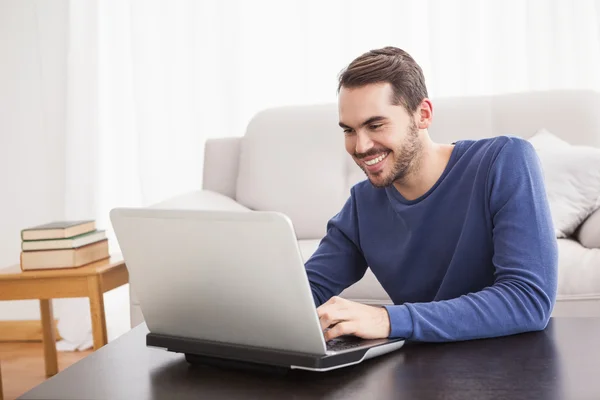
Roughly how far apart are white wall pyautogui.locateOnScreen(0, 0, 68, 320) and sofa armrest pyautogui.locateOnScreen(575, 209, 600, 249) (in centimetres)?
244

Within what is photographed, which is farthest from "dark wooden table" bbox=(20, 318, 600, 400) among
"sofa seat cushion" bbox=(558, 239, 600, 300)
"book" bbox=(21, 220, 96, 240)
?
"book" bbox=(21, 220, 96, 240)

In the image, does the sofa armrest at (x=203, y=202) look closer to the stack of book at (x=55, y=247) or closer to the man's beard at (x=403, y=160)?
the stack of book at (x=55, y=247)

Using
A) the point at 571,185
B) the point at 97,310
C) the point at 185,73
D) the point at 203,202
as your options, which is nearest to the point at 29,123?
the point at 185,73

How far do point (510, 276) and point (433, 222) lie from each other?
0.86ft

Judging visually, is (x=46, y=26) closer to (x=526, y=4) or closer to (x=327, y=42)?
(x=327, y=42)

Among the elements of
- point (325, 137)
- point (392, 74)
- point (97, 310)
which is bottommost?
point (97, 310)

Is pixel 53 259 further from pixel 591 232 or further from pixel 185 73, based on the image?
pixel 591 232

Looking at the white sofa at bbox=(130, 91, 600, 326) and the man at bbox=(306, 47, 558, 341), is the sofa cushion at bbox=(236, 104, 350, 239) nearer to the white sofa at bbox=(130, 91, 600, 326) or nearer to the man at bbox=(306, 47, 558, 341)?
the white sofa at bbox=(130, 91, 600, 326)

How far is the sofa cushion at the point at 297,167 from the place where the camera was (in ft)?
9.68

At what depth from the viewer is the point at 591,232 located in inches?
94.9

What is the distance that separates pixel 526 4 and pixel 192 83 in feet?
5.04

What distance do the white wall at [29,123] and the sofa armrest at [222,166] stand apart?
954mm

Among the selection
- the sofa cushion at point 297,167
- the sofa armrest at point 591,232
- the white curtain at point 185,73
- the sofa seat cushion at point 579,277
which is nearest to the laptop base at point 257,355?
the sofa seat cushion at point 579,277

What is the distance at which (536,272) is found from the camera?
121 cm
